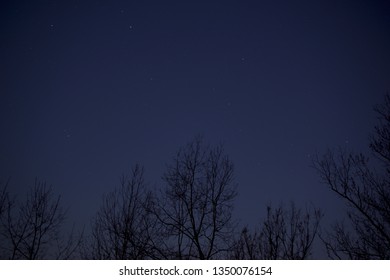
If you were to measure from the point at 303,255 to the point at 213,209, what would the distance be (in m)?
4.27

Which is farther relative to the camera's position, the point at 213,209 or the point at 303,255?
the point at 303,255
